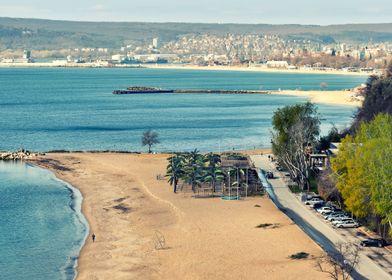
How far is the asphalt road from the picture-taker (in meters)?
36.2

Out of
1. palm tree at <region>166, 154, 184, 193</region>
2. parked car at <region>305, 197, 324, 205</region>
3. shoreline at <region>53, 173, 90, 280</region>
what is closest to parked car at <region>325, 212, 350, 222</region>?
parked car at <region>305, 197, 324, 205</region>

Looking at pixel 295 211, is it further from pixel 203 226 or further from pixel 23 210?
pixel 23 210

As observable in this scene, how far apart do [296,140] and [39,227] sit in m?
22.4

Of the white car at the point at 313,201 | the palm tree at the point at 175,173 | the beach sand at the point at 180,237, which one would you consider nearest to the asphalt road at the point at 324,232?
the white car at the point at 313,201

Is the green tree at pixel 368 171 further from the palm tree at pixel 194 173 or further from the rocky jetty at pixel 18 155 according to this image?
the rocky jetty at pixel 18 155

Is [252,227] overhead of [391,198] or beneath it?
beneath

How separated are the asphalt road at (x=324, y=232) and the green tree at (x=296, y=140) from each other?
1.52m

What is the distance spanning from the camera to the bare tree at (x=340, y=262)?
114 feet

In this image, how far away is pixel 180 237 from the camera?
4334 cm

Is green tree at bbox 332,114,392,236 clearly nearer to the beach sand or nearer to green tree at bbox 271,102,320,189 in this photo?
the beach sand

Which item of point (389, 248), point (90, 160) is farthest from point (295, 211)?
point (90, 160)

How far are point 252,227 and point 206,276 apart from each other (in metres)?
9.46

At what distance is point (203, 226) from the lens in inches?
1797

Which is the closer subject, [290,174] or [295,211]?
[295,211]
